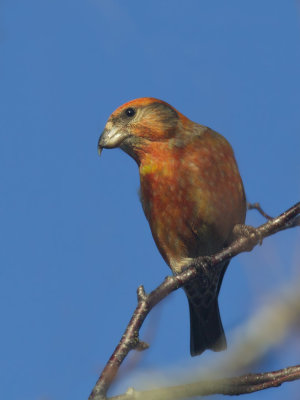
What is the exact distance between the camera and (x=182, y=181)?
13.5 ft

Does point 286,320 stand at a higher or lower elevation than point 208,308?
lower

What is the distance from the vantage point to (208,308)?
193 inches

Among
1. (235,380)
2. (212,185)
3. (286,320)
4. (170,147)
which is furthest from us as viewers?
(170,147)

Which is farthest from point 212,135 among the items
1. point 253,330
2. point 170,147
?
point 253,330

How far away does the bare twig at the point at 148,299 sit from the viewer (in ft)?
5.54

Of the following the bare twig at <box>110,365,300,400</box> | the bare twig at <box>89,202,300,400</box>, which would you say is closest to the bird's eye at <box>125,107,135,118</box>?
the bare twig at <box>89,202,300,400</box>

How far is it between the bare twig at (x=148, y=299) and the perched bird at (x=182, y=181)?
4.00 feet

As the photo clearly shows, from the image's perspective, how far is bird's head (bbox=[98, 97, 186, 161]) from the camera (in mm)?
4496

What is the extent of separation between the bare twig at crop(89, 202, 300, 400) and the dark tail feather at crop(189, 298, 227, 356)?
2040mm

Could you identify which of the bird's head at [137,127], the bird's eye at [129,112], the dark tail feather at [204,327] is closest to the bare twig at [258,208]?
the bird's head at [137,127]

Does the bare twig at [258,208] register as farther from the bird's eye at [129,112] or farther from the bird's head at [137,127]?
the bird's eye at [129,112]

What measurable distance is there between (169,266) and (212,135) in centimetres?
104

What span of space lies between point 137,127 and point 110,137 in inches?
9.1

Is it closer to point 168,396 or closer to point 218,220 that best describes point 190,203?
point 218,220
